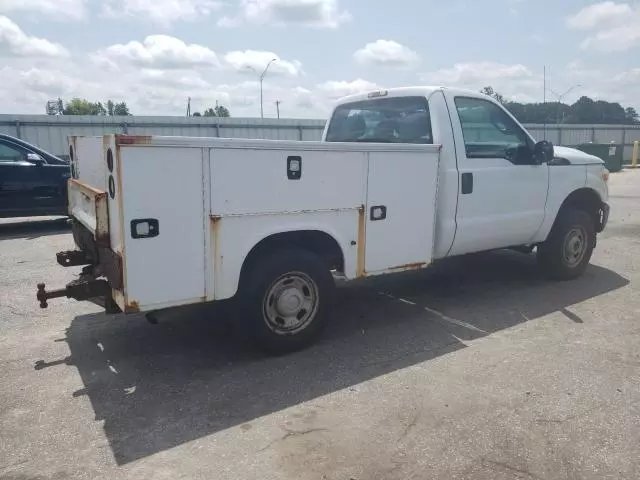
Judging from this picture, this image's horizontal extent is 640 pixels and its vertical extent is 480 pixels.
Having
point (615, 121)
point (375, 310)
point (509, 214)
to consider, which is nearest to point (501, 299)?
point (509, 214)

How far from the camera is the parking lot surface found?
9.51 feet

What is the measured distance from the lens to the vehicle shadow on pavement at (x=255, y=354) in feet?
11.1

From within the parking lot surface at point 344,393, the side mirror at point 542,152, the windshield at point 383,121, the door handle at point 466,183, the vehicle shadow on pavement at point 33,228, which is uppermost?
the windshield at point 383,121

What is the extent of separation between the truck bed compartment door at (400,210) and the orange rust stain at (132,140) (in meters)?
1.83

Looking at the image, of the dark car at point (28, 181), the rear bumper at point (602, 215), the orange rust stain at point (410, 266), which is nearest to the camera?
the orange rust stain at point (410, 266)

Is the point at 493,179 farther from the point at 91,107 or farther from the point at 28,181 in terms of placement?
the point at 91,107

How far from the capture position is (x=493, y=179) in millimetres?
5344

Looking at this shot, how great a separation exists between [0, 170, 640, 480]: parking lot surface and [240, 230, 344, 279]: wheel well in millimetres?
732

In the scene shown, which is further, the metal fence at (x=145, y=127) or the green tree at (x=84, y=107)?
the green tree at (x=84, y=107)

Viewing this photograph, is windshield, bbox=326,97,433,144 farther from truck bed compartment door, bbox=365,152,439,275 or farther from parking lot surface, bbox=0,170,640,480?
parking lot surface, bbox=0,170,640,480

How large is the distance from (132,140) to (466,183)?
3142 mm

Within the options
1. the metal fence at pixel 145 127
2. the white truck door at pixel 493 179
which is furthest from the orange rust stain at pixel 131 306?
the metal fence at pixel 145 127

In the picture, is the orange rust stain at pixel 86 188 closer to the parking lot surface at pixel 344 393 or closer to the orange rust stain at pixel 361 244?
the parking lot surface at pixel 344 393

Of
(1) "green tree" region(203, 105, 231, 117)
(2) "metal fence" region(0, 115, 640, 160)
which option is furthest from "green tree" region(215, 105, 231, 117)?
(2) "metal fence" region(0, 115, 640, 160)
